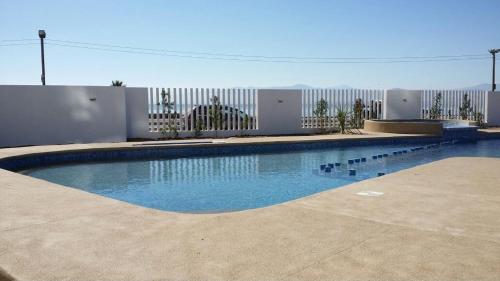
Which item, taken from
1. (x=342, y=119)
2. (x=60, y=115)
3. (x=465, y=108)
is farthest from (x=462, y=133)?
(x=60, y=115)

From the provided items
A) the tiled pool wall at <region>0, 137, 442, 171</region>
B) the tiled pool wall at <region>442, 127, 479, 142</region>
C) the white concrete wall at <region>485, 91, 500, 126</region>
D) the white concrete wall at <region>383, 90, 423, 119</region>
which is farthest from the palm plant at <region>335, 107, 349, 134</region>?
the white concrete wall at <region>485, 91, 500, 126</region>

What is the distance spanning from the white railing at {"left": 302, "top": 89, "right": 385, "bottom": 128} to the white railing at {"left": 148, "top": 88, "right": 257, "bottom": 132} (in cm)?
238

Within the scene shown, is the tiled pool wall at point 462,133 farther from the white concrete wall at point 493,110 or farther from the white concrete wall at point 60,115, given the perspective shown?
the white concrete wall at point 60,115

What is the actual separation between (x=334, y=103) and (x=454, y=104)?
7.00 m

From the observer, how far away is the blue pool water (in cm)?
668

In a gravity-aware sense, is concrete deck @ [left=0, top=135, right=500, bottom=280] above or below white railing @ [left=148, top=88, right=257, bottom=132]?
below

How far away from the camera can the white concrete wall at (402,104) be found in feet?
60.6

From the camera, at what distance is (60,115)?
13078mm

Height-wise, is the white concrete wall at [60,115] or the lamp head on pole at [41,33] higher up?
the lamp head on pole at [41,33]

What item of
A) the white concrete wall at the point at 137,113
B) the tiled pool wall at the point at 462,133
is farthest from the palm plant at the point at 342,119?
the white concrete wall at the point at 137,113

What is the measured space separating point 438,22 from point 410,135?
474 cm

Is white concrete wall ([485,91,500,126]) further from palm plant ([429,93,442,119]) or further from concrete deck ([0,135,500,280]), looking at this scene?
concrete deck ([0,135,500,280])

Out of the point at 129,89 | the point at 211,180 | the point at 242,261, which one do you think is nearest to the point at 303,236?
the point at 242,261

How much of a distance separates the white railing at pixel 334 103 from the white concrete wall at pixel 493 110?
18.9 ft
